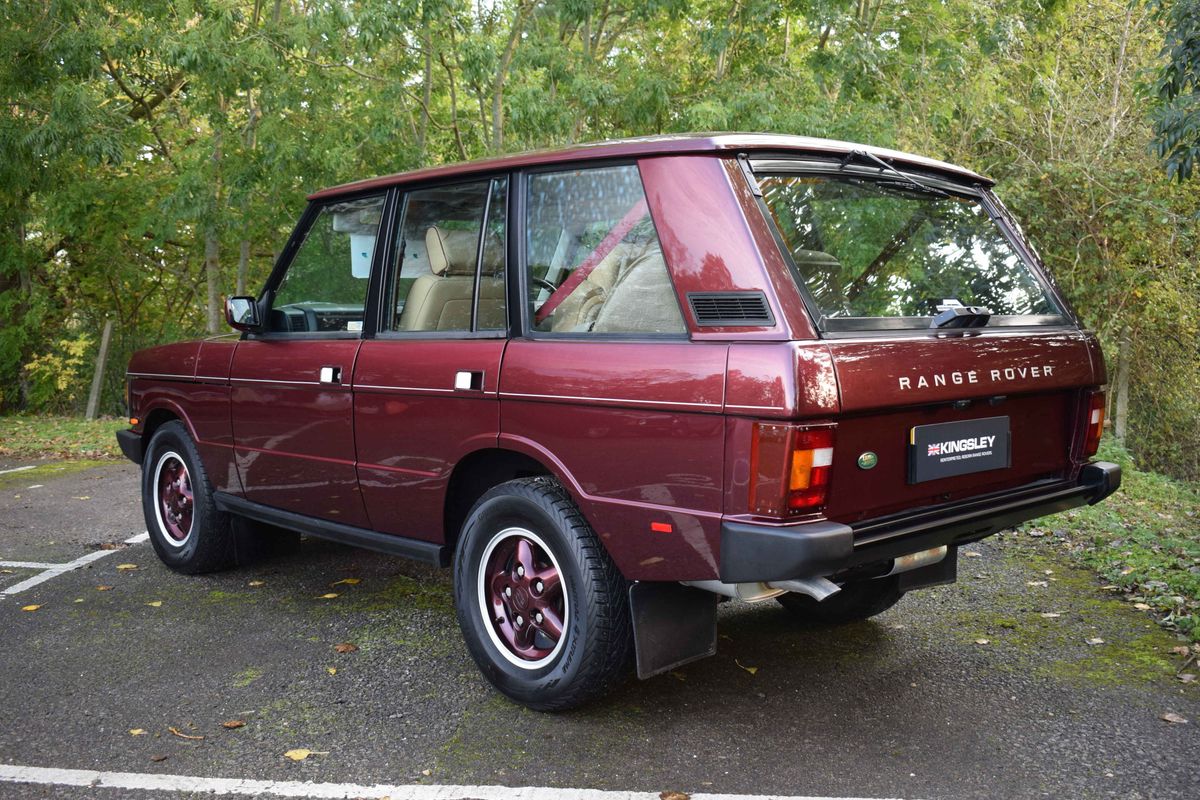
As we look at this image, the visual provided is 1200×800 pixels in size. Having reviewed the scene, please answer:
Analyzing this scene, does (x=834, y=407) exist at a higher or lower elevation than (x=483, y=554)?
higher

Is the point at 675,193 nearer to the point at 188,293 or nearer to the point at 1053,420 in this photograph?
the point at 1053,420

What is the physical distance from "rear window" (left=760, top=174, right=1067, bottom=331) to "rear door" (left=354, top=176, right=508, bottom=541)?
1175 mm

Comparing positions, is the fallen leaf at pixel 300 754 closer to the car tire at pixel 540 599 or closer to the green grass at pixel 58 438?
the car tire at pixel 540 599

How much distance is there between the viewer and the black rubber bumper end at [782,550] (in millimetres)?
2904

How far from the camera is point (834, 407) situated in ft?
9.72

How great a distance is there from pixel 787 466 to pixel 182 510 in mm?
4029

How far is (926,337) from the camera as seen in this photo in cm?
332

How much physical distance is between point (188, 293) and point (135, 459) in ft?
45.7

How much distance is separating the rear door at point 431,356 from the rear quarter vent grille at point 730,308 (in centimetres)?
91

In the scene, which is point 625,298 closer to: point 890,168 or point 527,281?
point 527,281

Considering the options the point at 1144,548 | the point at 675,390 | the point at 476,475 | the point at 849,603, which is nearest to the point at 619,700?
the point at 476,475

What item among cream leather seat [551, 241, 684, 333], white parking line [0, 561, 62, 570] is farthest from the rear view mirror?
white parking line [0, 561, 62, 570]

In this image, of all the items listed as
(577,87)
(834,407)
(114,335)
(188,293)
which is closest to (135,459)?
(834,407)

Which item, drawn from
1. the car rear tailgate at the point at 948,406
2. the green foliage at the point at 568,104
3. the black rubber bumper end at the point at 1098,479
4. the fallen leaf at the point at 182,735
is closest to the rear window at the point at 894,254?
the car rear tailgate at the point at 948,406
